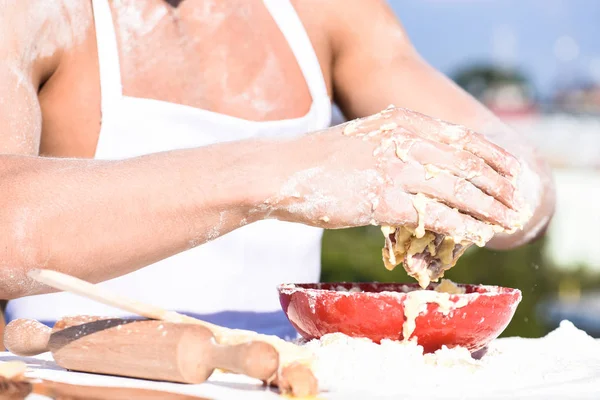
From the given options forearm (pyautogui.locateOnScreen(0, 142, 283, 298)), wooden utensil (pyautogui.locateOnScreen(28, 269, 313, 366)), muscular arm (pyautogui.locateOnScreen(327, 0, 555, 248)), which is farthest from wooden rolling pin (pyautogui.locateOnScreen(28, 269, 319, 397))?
muscular arm (pyautogui.locateOnScreen(327, 0, 555, 248))

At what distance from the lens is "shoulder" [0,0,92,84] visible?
1.60 metres

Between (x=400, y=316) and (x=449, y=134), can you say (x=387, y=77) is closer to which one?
(x=449, y=134)

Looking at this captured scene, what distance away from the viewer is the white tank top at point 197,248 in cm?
190

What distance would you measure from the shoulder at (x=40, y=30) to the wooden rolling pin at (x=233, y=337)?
2.21 ft

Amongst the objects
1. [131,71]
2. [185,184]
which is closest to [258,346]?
[185,184]

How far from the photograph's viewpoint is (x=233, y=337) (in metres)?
1.09

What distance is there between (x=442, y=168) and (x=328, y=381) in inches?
15.9

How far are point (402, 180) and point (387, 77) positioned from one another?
1.03m

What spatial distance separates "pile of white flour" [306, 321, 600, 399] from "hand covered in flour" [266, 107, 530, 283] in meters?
0.20

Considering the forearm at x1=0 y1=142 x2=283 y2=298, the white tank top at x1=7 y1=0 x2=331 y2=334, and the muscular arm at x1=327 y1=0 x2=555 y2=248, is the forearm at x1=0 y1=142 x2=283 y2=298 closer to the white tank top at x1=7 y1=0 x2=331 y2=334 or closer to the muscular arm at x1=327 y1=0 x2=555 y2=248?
the white tank top at x1=7 y1=0 x2=331 y2=334

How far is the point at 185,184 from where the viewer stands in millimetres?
1326

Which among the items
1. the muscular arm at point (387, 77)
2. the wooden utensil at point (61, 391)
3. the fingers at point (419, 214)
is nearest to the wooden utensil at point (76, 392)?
the wooden utensil at point (61, 391)

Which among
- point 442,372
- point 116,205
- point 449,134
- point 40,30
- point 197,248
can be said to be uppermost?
point 40,30

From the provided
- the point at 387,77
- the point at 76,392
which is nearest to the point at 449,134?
the point at 76,392
